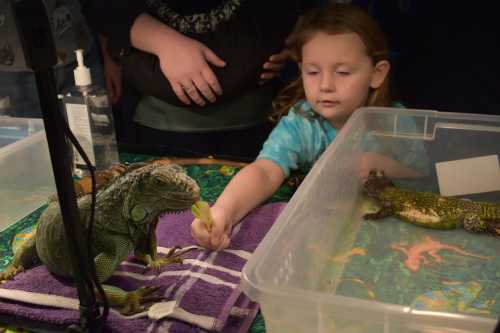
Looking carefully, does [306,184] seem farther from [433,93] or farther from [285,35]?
[433,93]

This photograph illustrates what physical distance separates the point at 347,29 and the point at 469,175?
0.94ft

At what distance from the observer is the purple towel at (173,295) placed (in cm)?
57

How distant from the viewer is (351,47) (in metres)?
0.82

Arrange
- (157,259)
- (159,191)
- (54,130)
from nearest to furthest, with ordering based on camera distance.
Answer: (54,130) → (159,191) → (157,259)

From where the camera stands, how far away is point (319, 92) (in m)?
0.84

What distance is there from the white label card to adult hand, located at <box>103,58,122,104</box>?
0.63 m

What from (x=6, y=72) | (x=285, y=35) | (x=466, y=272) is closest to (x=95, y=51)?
(x=6, y=72)

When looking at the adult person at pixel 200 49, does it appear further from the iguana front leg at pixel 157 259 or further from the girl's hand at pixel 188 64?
the iguana front leg at pixel 157 259

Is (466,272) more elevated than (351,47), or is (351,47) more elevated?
(351,47)

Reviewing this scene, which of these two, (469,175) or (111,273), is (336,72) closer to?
(469,175)

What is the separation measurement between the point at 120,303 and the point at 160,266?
0.27 feet

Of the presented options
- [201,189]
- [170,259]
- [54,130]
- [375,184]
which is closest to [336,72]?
[375,184]

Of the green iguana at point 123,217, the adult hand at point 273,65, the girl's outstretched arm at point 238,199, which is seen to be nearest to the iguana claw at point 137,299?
the green iguana at point 123,217

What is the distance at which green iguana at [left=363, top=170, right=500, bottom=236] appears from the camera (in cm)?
74
